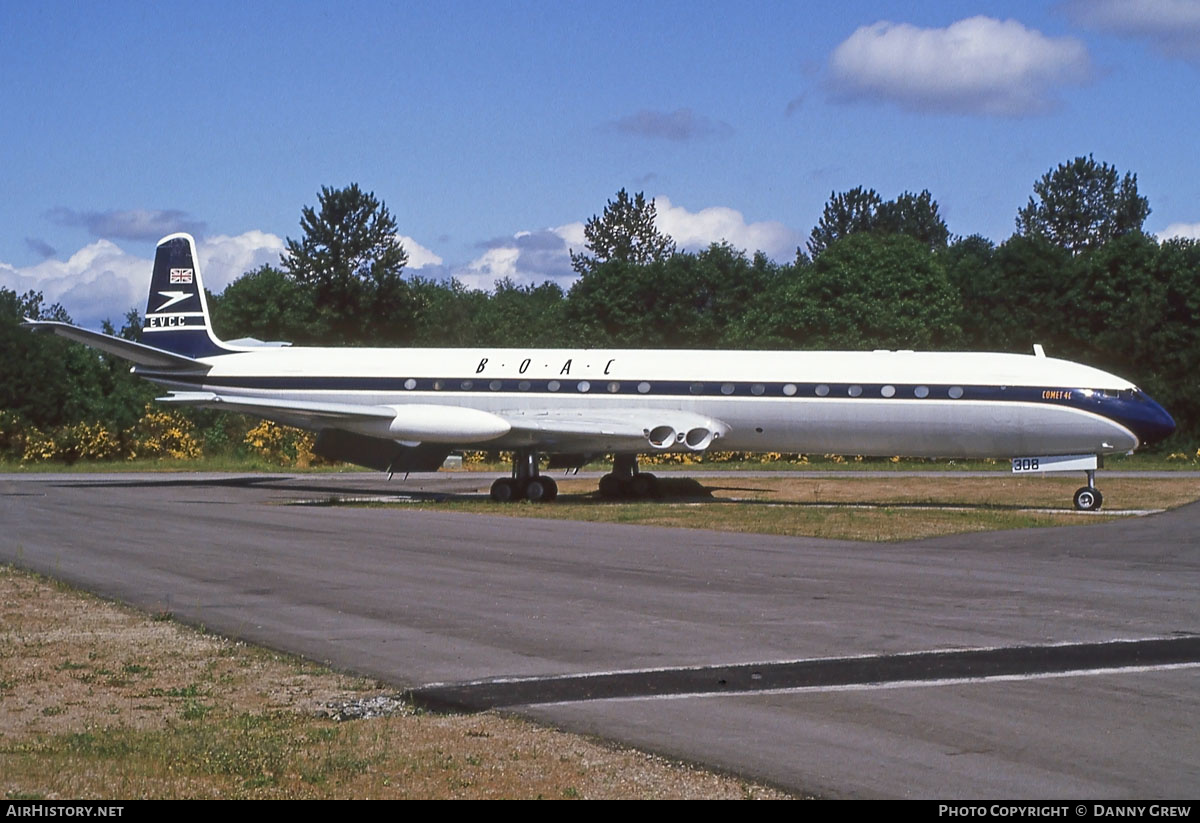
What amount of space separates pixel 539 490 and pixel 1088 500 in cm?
1130

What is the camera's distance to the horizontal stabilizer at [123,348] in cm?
3003

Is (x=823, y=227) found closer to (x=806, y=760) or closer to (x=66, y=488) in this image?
(x=66, y=488)

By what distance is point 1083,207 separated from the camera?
12006 centimetres

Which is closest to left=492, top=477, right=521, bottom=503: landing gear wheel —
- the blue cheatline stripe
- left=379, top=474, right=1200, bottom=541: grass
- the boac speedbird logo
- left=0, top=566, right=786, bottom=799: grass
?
left=379, top=474, right=1200, bottom=541: grass

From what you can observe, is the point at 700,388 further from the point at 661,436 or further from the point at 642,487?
the point at 642,487

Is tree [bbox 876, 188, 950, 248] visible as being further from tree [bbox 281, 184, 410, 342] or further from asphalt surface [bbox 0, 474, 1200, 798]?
asphalt surface [bbox 0, 474, 1200, 798]

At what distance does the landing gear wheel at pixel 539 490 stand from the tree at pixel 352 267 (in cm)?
5526

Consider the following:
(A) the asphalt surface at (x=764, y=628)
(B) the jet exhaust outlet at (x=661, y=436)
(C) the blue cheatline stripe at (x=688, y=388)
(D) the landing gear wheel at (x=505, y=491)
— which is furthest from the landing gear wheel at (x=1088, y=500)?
(D) the landing gear wheel at (x=505, y=491)

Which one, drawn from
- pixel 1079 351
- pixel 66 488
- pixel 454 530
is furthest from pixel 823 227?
pixel 454 530

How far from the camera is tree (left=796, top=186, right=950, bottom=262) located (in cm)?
11975

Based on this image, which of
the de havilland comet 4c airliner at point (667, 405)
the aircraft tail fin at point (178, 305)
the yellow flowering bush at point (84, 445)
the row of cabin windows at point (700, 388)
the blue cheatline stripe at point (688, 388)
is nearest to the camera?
the blue cheatline stripe at point (688, 388)

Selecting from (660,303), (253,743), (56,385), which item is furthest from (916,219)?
(253,743)

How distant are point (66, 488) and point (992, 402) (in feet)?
74.7

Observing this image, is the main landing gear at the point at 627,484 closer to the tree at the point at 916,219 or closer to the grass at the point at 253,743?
the grass at the point at 253,743
